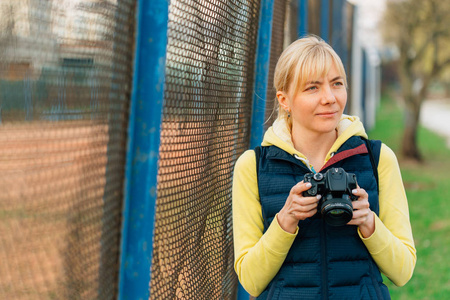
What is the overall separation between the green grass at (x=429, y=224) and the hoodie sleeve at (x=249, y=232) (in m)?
3.24

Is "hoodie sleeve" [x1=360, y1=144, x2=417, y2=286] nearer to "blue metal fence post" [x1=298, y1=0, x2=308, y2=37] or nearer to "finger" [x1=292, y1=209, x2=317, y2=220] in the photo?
"finger" [x1=292, y1=209, x2=317, y2=220]

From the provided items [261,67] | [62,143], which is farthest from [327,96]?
[261,67]

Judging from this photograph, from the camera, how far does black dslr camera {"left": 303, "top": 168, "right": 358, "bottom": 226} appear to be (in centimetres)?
168

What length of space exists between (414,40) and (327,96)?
12.0m

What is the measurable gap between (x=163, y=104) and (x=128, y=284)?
48cm

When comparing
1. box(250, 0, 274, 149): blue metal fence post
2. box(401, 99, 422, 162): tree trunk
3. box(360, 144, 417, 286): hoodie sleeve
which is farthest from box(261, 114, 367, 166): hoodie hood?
box(401, 99, 422, 162): tree trunk

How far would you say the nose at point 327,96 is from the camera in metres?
1.92

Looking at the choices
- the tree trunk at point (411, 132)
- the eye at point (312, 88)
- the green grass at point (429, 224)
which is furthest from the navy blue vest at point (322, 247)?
the tree trunk at point (411, 132)

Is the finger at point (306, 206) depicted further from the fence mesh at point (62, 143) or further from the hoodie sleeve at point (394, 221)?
the fence mesh at point (62, 143)

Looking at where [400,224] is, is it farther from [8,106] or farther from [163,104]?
[8,106]

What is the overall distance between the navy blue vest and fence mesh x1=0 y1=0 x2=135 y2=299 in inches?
23.4

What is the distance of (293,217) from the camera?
1760 mm

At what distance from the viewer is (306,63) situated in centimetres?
198

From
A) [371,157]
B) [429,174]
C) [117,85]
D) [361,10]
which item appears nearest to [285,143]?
[371,157]
